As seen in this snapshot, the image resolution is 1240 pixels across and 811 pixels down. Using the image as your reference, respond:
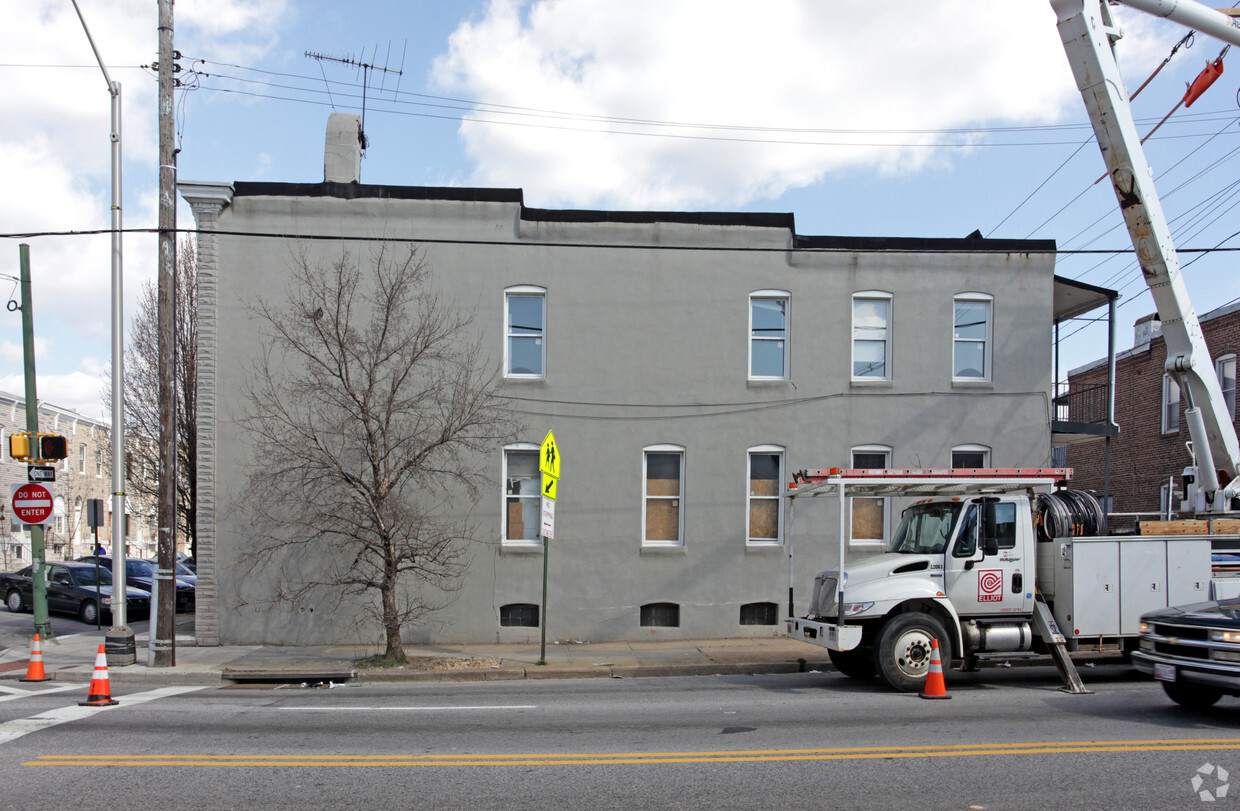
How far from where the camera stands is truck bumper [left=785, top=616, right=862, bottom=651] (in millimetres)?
10852

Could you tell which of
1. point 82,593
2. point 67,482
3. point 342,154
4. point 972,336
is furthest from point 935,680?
point 67,482

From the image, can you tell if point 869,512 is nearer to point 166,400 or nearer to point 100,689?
point 166,400

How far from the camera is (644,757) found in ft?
→ 25.2

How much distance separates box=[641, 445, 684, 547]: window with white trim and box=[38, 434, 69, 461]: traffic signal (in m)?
10.6

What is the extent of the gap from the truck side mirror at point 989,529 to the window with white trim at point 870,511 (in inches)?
221

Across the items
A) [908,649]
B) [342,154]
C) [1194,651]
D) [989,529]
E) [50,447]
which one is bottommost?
[908,649]

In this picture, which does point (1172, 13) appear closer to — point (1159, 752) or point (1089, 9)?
point (1089, 9)

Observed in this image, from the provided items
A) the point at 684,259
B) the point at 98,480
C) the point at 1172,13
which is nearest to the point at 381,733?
the point at 684,259

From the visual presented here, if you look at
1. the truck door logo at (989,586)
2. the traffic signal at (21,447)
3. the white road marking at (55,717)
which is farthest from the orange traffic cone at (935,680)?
the traffic signal at (21,447)

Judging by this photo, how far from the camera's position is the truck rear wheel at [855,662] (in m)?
12.0

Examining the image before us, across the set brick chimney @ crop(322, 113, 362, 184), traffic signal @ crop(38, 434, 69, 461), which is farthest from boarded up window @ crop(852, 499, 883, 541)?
traffic signal @ crop(38, 434, 69, 461)

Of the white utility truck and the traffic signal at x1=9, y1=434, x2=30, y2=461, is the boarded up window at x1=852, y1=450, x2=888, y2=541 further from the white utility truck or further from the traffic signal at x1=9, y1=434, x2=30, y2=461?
the traffic signal at x1=9, y1=434, x2=30, y2=461

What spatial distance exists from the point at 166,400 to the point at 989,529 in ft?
38.8

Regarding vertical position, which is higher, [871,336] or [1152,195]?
[1152,195]
